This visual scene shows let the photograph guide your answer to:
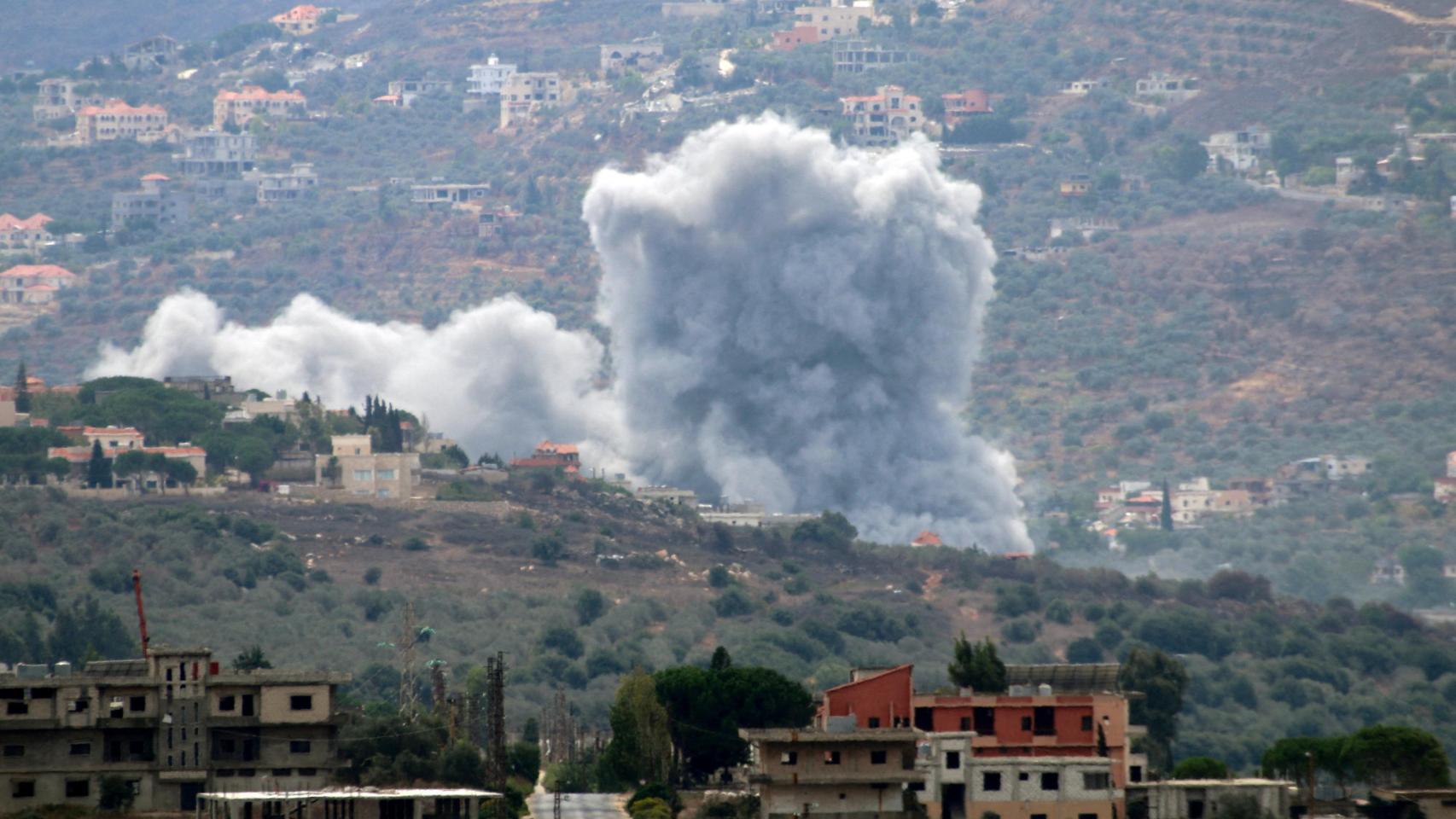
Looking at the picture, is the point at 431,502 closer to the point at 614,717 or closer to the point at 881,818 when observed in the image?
the point at 614,717

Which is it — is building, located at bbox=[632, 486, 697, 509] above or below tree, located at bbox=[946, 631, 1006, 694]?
above

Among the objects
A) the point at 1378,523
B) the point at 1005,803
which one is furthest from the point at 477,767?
the point at 1378,523

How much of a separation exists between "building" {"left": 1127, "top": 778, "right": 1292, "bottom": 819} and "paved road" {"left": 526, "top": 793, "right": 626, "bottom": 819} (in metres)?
9.93

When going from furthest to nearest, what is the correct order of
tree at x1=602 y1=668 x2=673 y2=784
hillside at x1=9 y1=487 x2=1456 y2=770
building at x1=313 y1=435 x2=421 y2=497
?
1. building at x1=313 y1=435 x2=421 y2=497
2. hillside at x1=9 y1=487 x2=1456 y2=770
3. tree at x1=602 y1=668 x2=673 y2=784

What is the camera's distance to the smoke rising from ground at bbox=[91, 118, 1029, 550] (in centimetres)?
14950

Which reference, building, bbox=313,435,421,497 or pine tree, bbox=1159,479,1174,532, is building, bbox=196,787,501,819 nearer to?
building, bbox=313,435,421,497

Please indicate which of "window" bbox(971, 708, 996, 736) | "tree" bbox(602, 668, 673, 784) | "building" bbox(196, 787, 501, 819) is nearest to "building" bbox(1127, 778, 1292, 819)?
"window" bbox(971, 708, 996, 736)

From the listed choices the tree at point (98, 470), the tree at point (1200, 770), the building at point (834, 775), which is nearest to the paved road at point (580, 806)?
the building at point (834, 775)

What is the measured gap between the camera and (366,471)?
142 metres

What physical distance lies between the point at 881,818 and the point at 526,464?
303 feet

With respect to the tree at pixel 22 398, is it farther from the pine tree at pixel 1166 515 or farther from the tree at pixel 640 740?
the tree at pixel 640 740

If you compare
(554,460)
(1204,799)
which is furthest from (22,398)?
(1204,799)

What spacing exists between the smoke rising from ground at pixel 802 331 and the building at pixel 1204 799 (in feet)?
266

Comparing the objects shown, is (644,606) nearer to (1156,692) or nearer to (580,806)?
(1156,692)
